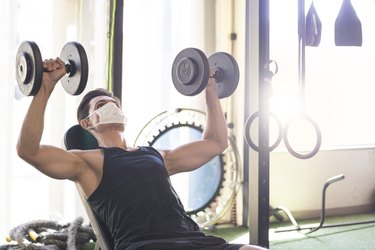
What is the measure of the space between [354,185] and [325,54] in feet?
3.77

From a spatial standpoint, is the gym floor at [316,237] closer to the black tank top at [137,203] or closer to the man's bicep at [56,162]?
the black tank top at [137,203]

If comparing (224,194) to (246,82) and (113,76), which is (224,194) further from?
(113,76)

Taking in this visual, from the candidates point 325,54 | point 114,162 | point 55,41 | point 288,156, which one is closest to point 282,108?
point 288,156

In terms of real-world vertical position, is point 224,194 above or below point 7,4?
below

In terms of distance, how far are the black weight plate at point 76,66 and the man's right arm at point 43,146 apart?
8cm

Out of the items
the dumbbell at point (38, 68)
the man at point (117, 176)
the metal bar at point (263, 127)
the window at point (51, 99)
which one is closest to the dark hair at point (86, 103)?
the man at point (117, 176)

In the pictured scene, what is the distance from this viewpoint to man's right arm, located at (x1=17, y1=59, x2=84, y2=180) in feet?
5.10

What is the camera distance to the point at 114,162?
182cm

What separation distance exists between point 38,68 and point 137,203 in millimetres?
594

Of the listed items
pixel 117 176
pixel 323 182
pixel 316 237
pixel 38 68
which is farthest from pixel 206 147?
pixel 323 182

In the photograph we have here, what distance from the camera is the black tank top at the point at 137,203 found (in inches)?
66.7

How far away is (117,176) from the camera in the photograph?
1.77 meters

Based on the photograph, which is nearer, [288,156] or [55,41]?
[55,41]

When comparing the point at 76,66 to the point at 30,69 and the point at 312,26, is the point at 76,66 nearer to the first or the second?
the point at 30,69
